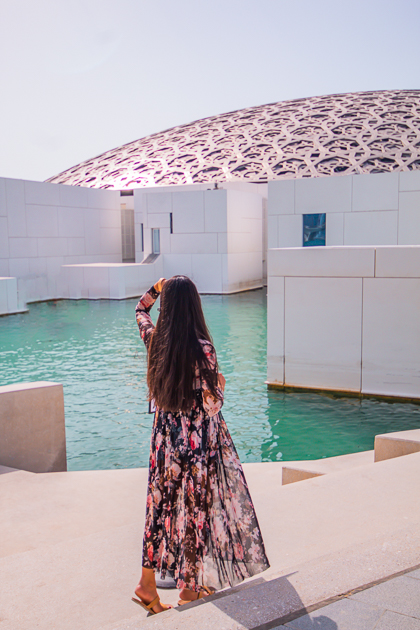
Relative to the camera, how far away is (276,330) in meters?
→ 7.95

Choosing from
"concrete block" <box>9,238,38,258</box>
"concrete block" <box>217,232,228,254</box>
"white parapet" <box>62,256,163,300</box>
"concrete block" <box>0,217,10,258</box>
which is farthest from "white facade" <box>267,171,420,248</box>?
"concrete block" <box>0,217,10,258</box>

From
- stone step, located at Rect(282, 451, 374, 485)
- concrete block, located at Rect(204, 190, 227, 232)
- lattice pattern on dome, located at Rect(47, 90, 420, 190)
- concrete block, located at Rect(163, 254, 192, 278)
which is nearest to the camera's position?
stone step, located at Rect(282, 451, 374, 485)

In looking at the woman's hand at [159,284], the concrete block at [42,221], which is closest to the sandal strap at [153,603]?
the woman's hand at [159,284]

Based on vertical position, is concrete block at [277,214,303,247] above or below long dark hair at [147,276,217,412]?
above

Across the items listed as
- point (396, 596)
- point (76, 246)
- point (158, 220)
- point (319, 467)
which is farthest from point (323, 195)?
point (396, 596)

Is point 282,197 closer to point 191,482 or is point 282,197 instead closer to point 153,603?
point 191,482

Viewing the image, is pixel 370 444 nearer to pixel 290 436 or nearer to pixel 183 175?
pixel 290 436

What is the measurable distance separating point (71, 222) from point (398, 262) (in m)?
16.8

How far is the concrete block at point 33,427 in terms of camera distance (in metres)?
4.76

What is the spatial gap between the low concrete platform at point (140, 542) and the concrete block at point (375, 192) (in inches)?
573

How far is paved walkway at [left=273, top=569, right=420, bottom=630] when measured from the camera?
203 cm

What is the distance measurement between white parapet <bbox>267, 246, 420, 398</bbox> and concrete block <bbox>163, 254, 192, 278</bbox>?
44.5 ft

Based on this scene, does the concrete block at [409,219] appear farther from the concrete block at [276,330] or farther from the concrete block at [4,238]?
the concrete block at [4,238]

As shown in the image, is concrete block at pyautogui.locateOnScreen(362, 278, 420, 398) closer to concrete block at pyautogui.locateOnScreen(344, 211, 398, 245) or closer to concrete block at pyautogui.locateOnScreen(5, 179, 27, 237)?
concrete block at pyautogui.locateOnScreen(344, 211, 398, 245)
